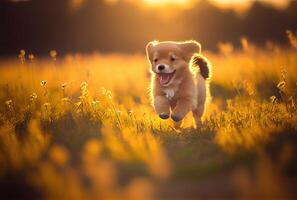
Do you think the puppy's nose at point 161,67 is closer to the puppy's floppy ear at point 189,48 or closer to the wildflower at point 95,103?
the puppy's floppy ear at point 189,48

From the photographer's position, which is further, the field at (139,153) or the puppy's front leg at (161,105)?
the puppy's front leg at (161,105)

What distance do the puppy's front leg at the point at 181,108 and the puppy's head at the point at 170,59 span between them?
1.02ft

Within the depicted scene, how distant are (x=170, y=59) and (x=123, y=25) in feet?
73.4

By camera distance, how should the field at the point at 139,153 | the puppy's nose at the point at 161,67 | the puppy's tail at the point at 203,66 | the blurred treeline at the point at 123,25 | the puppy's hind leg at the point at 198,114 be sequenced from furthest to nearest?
the blurred treeline at the point at 123,25 < the puppy's tail at the point at 203,66 < the puppy's hind leg at the point at 198,114 < the puppy's nose at the point at 161,67 < the field at the point at 139,153

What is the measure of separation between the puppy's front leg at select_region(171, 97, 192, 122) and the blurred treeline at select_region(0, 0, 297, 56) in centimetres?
1883

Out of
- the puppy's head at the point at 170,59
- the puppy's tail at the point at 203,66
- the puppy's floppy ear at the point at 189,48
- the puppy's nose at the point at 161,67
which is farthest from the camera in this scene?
the puppy's tail at the point at 203,66

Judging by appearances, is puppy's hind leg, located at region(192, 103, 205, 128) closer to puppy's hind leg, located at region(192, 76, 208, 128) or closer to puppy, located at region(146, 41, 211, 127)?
puppy's hind leg, located at region(192, 76, 208, 128)

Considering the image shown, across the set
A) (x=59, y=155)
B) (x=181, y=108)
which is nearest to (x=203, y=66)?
(x=181, y=108)

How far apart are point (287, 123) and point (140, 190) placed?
2720 millimetres

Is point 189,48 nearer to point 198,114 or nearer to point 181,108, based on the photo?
point 181,108

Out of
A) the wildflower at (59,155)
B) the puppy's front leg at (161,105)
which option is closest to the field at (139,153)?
the wildflower at (59,155)

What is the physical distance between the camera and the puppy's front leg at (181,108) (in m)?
7.50

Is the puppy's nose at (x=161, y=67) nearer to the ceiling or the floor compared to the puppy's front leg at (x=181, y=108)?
nearer to the ceiling

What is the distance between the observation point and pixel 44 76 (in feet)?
41.2
